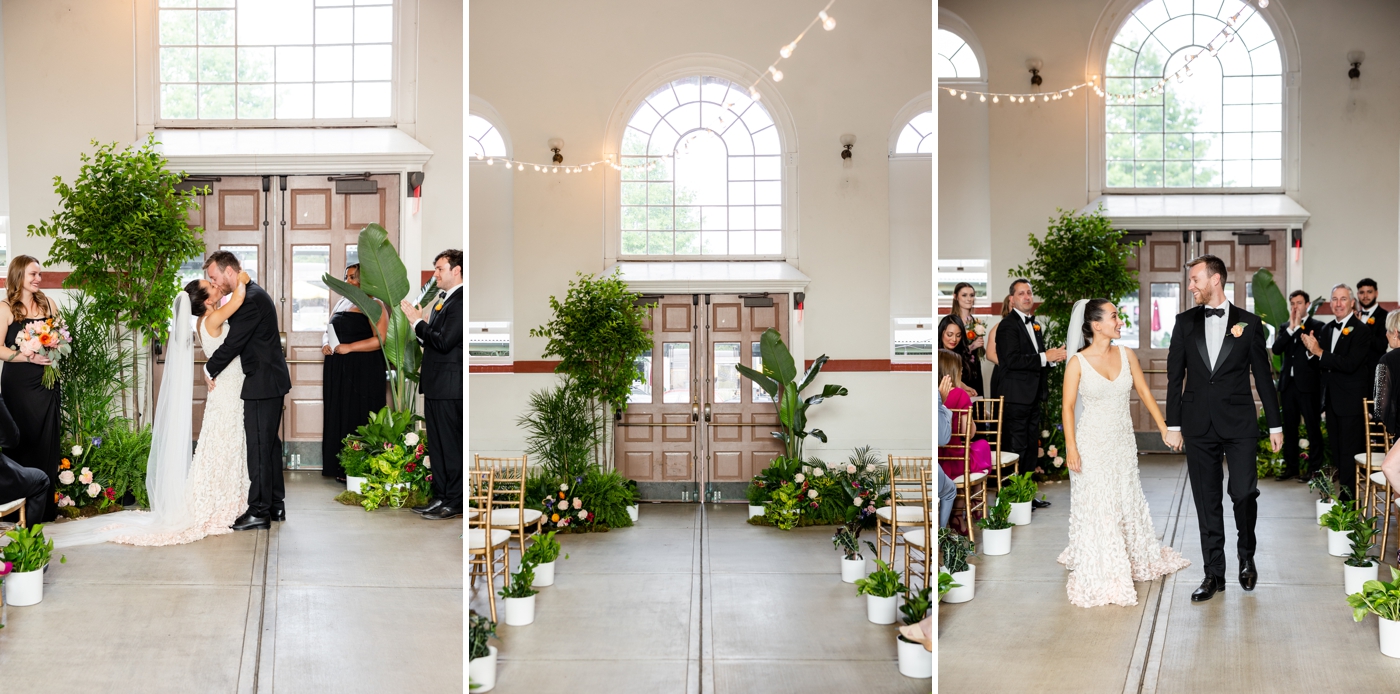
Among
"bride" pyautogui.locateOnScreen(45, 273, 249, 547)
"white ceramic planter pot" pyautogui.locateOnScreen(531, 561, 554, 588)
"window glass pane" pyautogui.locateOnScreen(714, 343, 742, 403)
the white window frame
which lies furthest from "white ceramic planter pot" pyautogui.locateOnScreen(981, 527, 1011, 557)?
the white window frame

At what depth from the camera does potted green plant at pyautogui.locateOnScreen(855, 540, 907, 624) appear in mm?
2068

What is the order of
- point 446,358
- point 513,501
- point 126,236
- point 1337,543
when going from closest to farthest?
point 513,501 < point 446,358 < point 1337,543 < point 126,236

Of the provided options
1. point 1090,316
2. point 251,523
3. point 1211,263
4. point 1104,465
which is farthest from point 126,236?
point 1211,263

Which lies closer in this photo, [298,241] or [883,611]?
[883,611]

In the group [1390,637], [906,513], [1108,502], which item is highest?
[906,513]

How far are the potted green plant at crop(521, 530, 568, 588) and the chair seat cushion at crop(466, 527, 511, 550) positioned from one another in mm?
62

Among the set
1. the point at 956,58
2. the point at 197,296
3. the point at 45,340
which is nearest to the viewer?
the point at 956,58

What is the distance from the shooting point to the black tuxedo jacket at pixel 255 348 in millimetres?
4934

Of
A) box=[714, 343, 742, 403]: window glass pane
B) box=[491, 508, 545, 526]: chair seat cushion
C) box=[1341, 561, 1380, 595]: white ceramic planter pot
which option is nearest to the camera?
box=[491, 508, 545, 526]: chair seat cushion

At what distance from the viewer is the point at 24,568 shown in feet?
12.8

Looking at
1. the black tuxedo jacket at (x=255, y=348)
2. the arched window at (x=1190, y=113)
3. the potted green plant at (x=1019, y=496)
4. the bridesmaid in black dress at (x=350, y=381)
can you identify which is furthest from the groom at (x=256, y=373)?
the arched window at (x=1190, y=113)

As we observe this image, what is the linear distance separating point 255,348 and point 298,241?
7.38 ft

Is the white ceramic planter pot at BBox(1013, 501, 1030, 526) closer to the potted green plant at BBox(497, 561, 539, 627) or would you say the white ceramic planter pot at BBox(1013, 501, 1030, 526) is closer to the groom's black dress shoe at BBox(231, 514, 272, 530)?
the potted green plant at BBox(497, 561, 539, 627)

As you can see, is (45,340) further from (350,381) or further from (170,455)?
(350,381)
